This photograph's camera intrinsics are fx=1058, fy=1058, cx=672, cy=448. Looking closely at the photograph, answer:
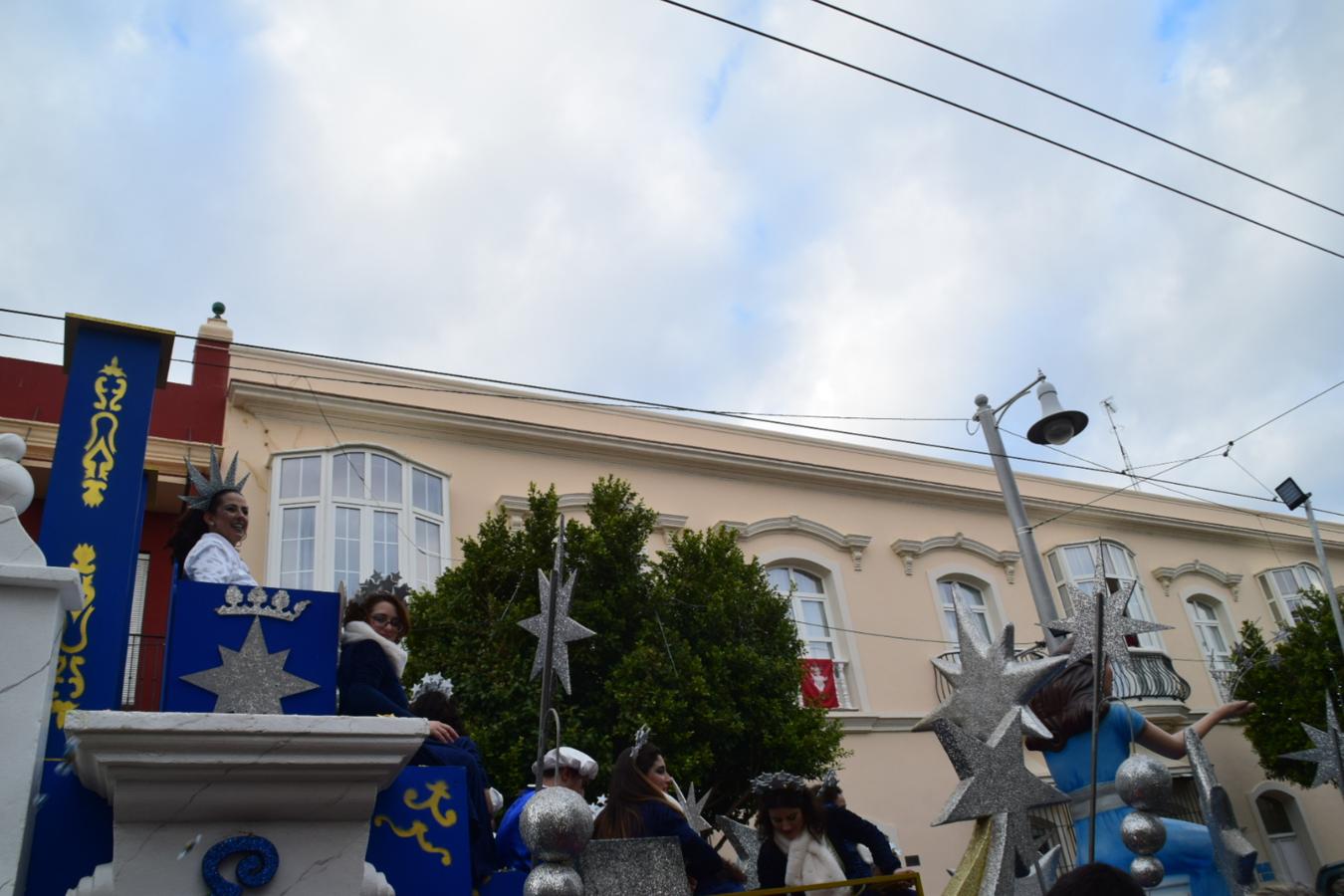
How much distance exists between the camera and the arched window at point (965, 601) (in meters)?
17.4

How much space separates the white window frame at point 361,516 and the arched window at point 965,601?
8.48 meters

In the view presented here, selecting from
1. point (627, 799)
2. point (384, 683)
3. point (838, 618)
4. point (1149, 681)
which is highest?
point (838, 618)

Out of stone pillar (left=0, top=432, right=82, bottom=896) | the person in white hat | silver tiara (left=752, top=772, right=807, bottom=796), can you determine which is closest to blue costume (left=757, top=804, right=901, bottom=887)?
silver tiara (left=752, top=772, right=807, bottom=796)

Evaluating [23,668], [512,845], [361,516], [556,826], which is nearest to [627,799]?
[512,845]

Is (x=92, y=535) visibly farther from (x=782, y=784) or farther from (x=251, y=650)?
(x=782, y=784)

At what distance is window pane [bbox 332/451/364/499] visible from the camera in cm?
1305

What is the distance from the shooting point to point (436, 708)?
4602mm

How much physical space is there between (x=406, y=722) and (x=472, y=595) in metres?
9.11

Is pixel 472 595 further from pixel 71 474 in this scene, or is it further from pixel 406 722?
pixel 406 722

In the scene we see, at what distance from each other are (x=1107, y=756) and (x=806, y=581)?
12.9 meters

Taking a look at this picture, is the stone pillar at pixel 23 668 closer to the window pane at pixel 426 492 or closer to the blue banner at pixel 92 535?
the blue banner at pixel 92 535

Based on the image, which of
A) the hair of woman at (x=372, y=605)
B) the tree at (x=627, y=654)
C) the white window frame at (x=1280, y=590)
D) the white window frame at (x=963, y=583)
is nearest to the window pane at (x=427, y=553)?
the tree at (x=627, y=654)

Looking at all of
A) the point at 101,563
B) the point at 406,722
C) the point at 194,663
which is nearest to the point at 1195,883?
the point at 406,722

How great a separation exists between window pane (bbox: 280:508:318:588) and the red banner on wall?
6.98 metres
